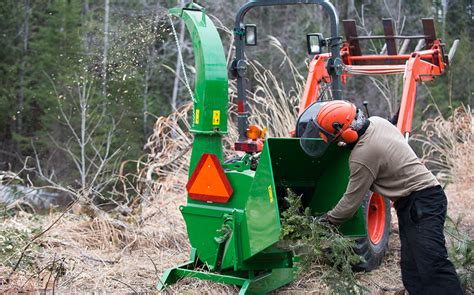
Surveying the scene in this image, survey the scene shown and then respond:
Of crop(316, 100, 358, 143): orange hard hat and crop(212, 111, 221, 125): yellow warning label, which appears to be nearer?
crop(316, 100, 358, 143): orange hard hat

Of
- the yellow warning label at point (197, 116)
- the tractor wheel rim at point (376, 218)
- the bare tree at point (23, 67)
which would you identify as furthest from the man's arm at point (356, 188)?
the bare tree at point (23, 67)

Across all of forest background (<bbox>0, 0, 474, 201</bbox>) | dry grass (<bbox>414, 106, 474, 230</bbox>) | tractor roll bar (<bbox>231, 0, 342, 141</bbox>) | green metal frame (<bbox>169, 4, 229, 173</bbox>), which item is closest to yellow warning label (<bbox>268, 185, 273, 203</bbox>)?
green metal frame (<bbox>169, 4, 229, 173</bbox>)

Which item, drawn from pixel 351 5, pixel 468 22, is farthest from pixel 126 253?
pixel 468 22

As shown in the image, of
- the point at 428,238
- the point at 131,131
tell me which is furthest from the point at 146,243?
the point at 131,131

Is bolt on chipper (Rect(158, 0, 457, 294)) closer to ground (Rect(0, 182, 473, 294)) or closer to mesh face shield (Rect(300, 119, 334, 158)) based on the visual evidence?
mesh face shield (Rect(300, 119, 334, 158))

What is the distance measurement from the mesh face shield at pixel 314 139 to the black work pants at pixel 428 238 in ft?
2.50

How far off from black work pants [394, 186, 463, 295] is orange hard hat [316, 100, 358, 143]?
717mm

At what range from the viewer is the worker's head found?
5.30 metres

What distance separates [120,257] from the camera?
7215 millimetres

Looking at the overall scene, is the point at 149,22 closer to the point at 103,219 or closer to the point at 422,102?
the point at 103,219

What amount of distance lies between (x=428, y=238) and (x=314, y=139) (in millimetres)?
1095

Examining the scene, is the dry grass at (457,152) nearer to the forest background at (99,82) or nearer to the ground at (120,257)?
the ground at (120,257)

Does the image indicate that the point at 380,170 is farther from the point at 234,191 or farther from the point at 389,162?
the point at 234,191

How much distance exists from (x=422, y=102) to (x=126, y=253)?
20541 millimetres
